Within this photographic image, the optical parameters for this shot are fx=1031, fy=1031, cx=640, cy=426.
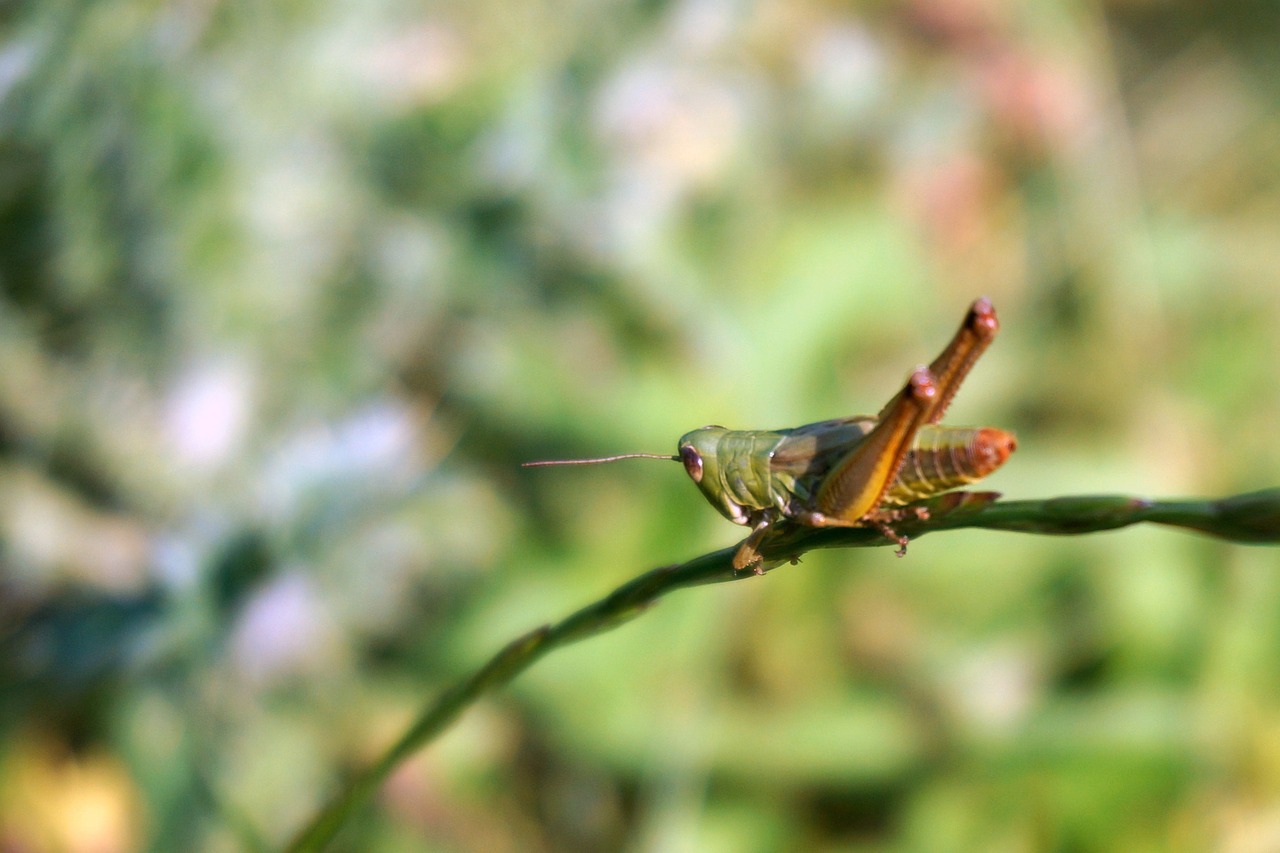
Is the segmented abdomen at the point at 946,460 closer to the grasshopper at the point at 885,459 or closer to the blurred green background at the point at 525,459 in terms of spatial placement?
the grasshopper at the point at 885,459

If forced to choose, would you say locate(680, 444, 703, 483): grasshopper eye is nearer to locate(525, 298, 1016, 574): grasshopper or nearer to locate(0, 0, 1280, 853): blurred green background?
locate(525, 298, 1016, 574): grasshopper

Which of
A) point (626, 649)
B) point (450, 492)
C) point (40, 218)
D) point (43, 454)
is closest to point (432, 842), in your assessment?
point (626, 649)

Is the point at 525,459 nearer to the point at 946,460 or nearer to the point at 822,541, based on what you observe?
the point at 946,460

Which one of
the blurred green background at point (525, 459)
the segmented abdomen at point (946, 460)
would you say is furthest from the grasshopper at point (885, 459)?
the blurred green background at point (525, 459)

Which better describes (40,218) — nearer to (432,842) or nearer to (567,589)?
(567,589)

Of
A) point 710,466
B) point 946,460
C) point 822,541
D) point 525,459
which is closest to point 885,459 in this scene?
point 946,460

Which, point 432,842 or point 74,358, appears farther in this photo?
point 432,842

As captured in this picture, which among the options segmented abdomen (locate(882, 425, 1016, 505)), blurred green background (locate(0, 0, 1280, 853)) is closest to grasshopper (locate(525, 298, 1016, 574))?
segmented abdomen (locate(882, 425, 1016, 505))
